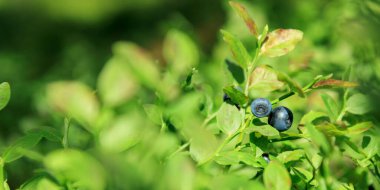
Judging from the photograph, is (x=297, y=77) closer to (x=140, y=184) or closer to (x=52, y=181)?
(x=52, y=181)

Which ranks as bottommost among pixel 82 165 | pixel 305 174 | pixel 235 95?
pixel 305 174

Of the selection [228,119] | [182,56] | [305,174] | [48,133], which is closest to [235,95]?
[228,119]

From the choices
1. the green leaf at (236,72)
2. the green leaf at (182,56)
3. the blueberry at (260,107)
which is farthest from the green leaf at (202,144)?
the green leaf at (182,56)

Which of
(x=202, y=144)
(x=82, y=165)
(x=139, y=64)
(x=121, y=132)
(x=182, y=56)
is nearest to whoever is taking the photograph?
(x=82, y=165)

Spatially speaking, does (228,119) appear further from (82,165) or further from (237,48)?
(82,165)

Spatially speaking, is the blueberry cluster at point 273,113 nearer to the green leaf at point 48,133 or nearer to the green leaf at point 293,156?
the green leaf at point 293,156

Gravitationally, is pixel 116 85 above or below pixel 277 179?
above

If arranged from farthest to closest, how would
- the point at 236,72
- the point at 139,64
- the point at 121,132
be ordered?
Result: the point at 236,72 < the point at 139,64 < the point at 121,132

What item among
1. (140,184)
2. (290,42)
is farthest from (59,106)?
(290,42)
